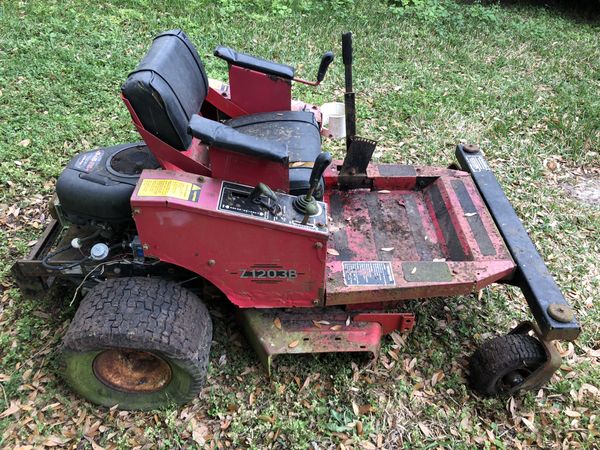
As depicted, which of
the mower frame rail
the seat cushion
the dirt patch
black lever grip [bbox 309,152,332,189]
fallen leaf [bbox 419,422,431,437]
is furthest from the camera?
the dirt patch

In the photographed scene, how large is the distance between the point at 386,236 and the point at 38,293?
6.57 ft

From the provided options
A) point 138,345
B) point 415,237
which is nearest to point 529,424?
point 415,237

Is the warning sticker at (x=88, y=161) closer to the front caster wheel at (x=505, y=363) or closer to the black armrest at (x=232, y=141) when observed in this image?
the black armrest at (x=232, y=141)

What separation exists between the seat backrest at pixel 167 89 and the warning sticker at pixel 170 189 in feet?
0.88

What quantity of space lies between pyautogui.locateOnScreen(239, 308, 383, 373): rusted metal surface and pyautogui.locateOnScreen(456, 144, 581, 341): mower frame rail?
789mm

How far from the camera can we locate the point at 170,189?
90.5 inches

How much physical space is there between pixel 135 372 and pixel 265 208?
108 cm

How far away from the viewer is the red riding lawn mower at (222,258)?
233 centimetres

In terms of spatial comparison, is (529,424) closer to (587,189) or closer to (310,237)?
(310,237)

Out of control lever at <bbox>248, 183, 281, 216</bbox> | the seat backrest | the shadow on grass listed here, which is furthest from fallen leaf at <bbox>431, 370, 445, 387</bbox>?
the shadow on grass

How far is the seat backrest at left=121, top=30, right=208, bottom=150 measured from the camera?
2.33 metres

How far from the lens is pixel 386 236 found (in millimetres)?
3139

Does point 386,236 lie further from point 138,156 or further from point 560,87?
point 560,87

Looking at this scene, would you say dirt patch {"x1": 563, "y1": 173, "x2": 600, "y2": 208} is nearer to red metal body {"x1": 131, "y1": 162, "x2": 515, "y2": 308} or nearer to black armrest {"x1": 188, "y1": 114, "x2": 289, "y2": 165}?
red metal body {"x1": 131, "y1": 162, "x2": 515, "y2": 308}
